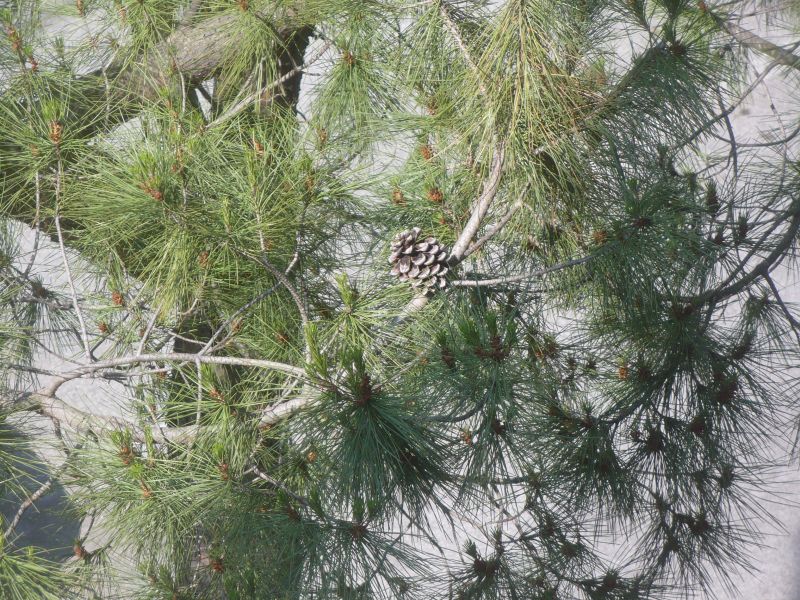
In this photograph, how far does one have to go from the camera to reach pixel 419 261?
2.71ft

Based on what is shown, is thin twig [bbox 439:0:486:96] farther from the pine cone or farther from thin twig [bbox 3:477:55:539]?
thin twig [bbox 3:477:55:539]

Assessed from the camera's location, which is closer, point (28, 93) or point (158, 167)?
point (158, 167)

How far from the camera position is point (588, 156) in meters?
0.91

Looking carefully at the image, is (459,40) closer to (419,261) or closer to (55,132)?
(419,261)

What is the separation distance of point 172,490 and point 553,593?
1.49 ft

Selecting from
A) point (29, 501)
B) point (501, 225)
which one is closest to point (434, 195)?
point (501, 225)

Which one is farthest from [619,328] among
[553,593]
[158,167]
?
[158,167]

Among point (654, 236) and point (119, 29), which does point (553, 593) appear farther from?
point (119, 29)

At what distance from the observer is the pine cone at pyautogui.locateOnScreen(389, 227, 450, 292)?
2.71 ft

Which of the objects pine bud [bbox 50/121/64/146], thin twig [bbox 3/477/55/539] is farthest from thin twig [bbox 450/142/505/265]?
thin twig [bbox 3/477/55/539]

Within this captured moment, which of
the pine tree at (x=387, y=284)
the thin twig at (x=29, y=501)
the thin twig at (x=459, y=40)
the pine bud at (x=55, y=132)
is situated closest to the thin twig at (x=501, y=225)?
the pine tree at (x=387, y=284)

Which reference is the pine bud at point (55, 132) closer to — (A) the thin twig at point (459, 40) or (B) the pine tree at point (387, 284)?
(B) the pine tree at point (387, 284)

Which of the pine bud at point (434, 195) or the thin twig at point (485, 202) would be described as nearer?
the thin twig at point (485, 202)

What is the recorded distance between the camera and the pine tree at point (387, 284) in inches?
31.3
